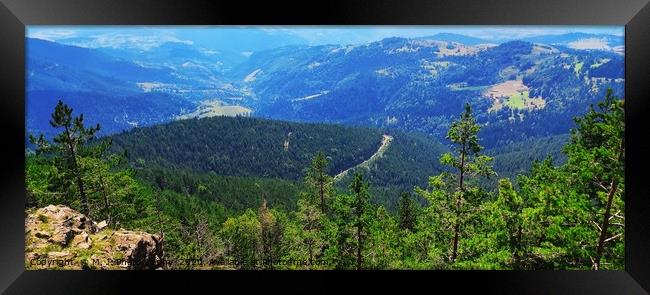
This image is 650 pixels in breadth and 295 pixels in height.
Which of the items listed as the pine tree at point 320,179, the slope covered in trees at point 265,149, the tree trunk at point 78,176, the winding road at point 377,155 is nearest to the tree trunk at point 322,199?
the pine tree at point 320,179

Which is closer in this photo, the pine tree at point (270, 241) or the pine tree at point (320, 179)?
the pine tree at point (320, 179)

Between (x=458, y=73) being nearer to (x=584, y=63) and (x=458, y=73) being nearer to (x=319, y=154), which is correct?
(x=584, y=63)

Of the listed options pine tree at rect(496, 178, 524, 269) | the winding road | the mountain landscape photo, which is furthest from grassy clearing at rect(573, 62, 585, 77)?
pine tree at rect(496, 178, 524, 269)

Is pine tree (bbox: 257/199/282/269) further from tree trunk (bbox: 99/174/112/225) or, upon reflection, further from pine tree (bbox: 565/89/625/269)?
pine tree (bbox: 565/89/625/269)

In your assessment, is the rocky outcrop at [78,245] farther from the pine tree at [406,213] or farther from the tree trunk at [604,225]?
the pine tree at [406,213]

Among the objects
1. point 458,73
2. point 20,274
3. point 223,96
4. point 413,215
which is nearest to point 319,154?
point 413,215
